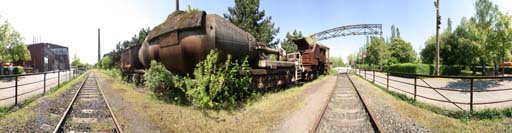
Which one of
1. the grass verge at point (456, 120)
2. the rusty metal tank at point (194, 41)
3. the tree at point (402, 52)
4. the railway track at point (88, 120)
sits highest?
the tree at point (402, 52)

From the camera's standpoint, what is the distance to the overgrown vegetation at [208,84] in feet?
22.2

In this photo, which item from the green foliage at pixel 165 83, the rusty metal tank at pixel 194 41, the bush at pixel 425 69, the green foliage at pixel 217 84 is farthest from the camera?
the bush at pixel 425 69

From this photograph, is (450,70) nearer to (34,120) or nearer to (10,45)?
(34,120)

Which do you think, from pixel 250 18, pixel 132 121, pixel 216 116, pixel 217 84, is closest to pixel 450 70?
pixel 250 18

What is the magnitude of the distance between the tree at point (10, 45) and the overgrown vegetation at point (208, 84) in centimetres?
2822

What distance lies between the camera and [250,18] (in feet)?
83.4

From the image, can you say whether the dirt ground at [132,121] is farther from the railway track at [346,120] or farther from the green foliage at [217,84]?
the railway track at [346,120]

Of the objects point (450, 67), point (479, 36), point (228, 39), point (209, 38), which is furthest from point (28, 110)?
point (450, 67)

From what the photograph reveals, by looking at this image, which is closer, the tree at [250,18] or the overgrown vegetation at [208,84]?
the overgrown vegetation at [208,84]

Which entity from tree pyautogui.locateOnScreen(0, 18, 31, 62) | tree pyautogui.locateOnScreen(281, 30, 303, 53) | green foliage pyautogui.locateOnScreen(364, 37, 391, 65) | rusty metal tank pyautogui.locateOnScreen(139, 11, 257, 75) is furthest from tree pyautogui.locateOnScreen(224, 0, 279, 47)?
green foliage pyautogui.locateOnScreen(364, 37, 391, 65)

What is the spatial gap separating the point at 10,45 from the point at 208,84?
3263 centimetres

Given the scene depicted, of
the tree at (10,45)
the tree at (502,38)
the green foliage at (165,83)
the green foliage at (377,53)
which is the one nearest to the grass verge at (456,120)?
the green foliage at (165,83)

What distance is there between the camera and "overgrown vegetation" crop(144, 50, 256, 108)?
6758 mm

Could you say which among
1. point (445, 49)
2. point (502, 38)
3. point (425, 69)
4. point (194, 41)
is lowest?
point (425, 69)
